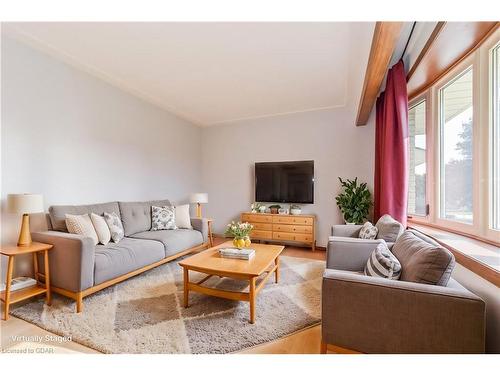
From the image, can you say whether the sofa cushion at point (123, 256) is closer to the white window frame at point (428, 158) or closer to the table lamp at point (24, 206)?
the table lamp at point (24, 206)

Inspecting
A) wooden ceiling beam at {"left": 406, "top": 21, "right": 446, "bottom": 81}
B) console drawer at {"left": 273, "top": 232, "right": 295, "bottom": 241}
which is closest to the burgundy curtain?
wooden ceiling beam at {"left": 406, "top": 21, "right": 446, "bottom": 81}

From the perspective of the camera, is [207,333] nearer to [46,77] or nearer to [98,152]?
[98,152]

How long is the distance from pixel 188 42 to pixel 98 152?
1.96 m

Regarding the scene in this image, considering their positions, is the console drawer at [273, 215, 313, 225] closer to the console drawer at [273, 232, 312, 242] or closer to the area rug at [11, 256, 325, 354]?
the console drawer at [273, 232, 312, 242]

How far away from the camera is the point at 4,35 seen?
7.39 feet

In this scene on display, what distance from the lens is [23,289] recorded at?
2.15 meters

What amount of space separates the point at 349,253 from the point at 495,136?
139 cm

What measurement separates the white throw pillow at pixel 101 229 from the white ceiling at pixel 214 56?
1834 mm

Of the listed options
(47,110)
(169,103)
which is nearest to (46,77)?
(47,110)

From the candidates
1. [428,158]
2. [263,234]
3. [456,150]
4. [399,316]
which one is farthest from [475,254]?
[263,234]

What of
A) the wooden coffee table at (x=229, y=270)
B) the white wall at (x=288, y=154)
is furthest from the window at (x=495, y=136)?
the white wall at (x=288, y=154)

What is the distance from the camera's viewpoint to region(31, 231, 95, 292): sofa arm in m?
1.99

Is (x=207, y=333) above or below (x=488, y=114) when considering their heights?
below

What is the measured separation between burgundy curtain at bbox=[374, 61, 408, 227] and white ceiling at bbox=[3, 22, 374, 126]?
1.49ft
